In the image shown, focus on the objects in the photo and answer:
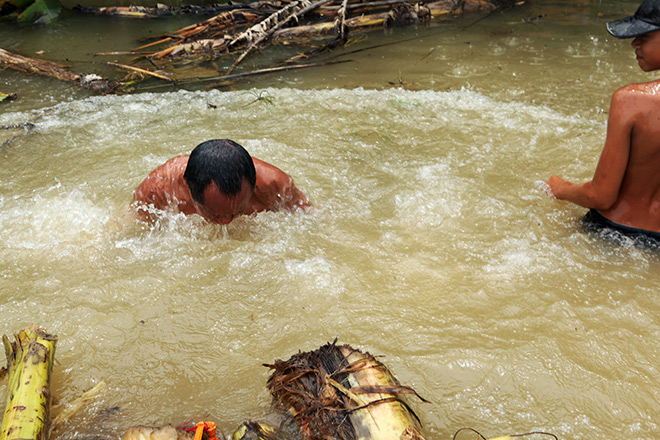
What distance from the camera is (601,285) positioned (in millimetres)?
2893

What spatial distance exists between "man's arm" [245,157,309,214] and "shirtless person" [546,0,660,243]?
71.1 inches

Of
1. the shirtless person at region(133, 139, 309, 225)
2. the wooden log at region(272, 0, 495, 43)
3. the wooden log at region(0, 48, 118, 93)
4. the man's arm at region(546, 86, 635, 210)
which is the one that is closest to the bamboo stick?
the shirtless person at region(133, 139, 309, 225)

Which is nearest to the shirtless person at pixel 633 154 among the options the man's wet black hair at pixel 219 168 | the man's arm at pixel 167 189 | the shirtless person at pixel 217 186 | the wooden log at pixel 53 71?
the shirtless person at pixel 217 186

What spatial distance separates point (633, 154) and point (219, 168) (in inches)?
91.6

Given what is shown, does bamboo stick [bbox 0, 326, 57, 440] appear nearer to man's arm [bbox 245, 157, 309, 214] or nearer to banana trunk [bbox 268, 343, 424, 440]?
banana trunk [bbox 268, 343, 424, 440]

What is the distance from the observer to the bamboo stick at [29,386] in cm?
177

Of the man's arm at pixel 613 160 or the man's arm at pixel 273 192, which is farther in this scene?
the man's arm at pixel 273 192

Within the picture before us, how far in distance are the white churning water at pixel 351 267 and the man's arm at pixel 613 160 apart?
358 millimetres

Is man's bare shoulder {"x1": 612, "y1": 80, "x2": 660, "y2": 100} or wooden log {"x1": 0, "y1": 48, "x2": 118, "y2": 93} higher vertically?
man's bare shoulder {"x1": 612, "y1": 80, "x2": 660, "y2": 100}

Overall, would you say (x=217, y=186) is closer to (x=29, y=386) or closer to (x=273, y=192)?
(x=273, y=192)

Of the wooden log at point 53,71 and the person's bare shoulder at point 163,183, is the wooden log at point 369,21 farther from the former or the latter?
the person's bare shoulder at point 163,183

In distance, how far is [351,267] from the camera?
3.13m

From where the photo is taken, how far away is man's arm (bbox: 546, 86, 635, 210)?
269 centimetres

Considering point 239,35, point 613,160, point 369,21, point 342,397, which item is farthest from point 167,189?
point 369,21
